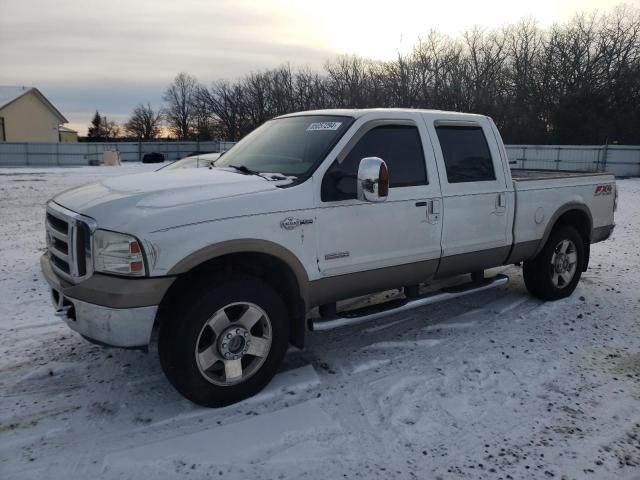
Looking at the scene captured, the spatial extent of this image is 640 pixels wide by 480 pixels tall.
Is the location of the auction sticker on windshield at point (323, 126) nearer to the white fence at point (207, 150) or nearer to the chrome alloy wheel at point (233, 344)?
the chrome alloy wheel at point (233, 344)

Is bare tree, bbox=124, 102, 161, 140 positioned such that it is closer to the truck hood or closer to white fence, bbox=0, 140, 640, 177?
white fence, bbox=0, 140, 640, 177

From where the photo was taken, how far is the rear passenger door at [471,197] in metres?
4.64

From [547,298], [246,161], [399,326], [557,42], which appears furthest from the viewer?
[557,42]

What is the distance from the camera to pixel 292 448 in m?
3.15

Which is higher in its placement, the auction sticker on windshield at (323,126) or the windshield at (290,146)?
the auction sticker on windshield at (323,126)

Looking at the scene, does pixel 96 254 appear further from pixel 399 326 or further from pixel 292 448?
pixel 399 326

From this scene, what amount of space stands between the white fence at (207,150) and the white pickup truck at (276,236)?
47.4 ft

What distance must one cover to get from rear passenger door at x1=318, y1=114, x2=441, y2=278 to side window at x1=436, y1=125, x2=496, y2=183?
255 mm

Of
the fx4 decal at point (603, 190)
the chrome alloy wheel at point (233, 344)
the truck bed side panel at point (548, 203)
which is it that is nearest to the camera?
the chrome alloy wheel at point (233, 344)

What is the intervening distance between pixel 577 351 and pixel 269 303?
114 inches

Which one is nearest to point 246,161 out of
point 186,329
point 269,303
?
point 269,303

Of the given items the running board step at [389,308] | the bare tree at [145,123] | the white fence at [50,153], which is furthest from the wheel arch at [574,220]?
the bare tree at [145,123]

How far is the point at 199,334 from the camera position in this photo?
3.34m

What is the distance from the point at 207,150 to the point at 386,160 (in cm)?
4282
